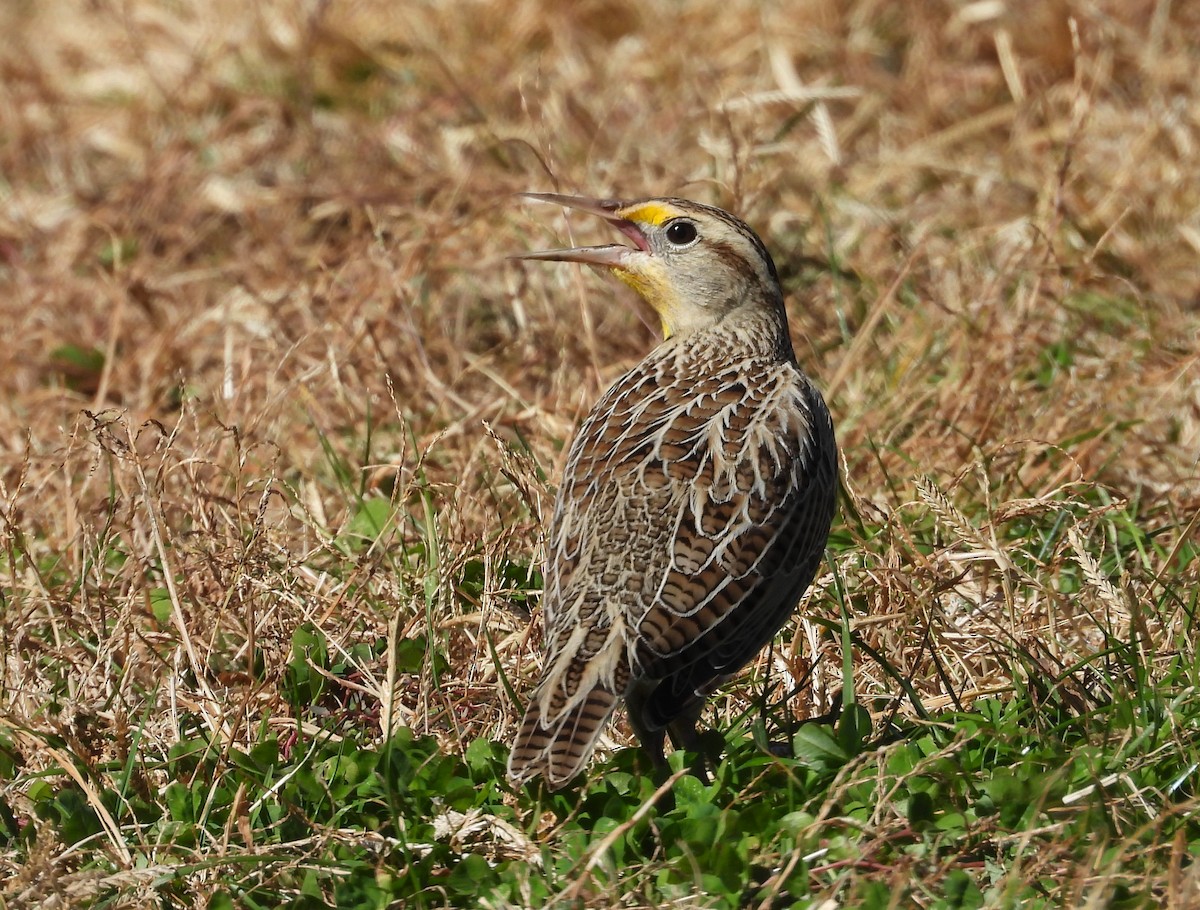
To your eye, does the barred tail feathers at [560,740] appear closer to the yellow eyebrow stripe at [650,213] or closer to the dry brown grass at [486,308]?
the dry brown grass at [486,308]

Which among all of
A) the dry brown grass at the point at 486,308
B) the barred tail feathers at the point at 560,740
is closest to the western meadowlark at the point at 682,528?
the barred tail feathers at the point at 560,740

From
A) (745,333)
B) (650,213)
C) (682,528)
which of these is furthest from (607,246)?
(682,528)

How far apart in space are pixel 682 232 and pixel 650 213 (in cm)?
11

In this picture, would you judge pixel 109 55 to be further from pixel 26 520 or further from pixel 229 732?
pixel 229 732

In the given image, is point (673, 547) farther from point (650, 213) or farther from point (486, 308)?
point (486, 308)

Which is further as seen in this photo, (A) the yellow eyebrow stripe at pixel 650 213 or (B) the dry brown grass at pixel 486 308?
(A) the yellow eyebrow stripe at pixel 650 213

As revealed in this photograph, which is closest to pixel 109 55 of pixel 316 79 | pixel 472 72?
pixel 316 79

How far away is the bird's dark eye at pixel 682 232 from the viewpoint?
5031 millimetres

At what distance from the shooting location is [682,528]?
409 centimetres

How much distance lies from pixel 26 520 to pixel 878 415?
2.74 m

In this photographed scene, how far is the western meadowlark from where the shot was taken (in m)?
3.87

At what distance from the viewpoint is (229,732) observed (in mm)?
4371

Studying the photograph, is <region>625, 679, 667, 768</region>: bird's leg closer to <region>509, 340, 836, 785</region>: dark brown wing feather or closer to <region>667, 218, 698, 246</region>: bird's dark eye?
<region>509, 340, 836, 785</region>: dark brown wing feather

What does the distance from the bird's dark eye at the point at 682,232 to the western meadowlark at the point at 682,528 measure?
15 millimetres
